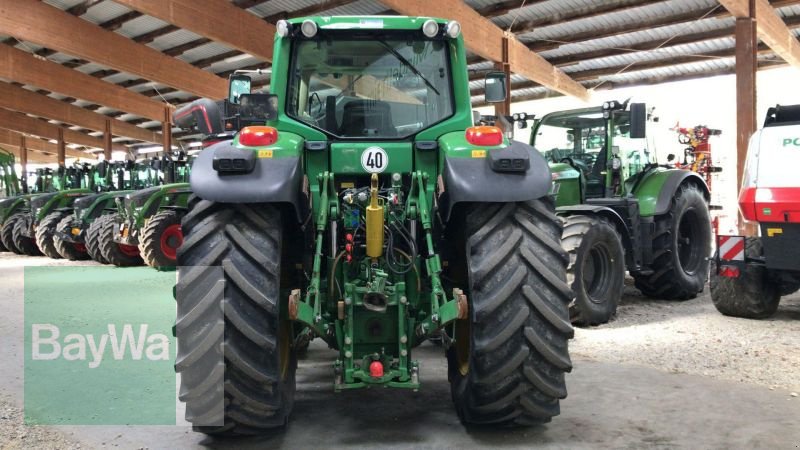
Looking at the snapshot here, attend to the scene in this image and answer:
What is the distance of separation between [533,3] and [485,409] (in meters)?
9.26

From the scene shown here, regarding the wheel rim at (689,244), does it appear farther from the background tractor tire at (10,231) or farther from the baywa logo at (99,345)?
the background tractor tire at (10,231)

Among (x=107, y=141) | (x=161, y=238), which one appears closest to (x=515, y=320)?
(x=161, y=238)

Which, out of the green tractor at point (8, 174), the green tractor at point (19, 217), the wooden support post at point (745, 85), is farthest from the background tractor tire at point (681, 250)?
the green tractor at point (8, 174)

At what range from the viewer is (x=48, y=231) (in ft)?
47.1

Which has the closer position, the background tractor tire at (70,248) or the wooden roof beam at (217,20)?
the wooden roof beam at (217,20)

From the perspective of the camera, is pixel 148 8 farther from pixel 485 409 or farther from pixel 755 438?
pixel 755 438

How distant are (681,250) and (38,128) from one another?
24282mm

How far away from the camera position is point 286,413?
11.0 ft

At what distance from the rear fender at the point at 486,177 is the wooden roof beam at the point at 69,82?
1491 cm

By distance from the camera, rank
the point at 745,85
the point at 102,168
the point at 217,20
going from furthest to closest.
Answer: the point at 102,168
the point at 217,20
the point at 745,85

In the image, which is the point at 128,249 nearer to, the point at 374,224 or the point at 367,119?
the point at 367,119

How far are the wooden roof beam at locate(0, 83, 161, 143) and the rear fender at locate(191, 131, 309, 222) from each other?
774 inches

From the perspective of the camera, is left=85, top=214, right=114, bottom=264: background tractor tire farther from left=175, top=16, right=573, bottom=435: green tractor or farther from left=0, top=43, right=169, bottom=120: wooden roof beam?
left=175, top=16, right=573, bottom=435: green tractor

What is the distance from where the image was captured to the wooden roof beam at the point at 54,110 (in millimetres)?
20016
